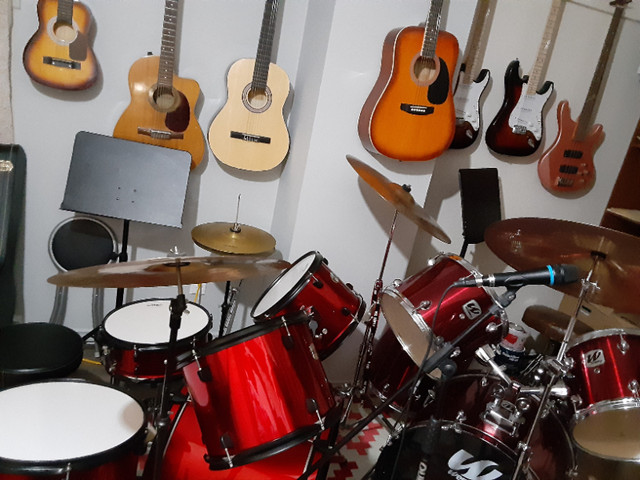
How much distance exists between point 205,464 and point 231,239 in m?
1.04

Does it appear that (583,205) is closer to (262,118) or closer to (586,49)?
(586,49)

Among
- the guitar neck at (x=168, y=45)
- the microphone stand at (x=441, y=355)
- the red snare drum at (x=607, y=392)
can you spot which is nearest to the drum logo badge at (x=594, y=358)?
the red snare drum at (x=607, y=392)

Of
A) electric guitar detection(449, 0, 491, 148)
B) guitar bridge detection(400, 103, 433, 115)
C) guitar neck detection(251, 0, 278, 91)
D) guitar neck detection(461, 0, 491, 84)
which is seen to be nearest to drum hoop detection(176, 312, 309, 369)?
guitar bridge detection(400, 103, 433, 115)

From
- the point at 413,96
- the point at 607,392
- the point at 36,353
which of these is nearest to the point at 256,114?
the point at 413,96

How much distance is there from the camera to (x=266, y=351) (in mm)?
1419

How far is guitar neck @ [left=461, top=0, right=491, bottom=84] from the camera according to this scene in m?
2.51

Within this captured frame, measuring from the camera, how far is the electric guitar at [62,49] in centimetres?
200

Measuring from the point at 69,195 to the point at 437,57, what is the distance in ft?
5.43

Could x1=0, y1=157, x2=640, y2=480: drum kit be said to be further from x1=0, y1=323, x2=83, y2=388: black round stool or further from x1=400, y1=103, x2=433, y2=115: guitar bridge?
x1=400, y1=103, x2=433, y2=115: guitar bridge

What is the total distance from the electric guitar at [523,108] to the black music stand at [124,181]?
1.73m

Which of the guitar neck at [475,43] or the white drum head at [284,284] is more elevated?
the guitar neck at [475,43]

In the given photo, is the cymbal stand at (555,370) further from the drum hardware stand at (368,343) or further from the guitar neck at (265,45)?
the guitar neck at (265,45)

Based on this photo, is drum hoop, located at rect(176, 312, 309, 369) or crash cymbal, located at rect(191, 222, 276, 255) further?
crash cymbal, located at rect(191, 222, 276, 255)

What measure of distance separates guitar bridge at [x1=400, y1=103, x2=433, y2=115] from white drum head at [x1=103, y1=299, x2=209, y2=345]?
1.21m
